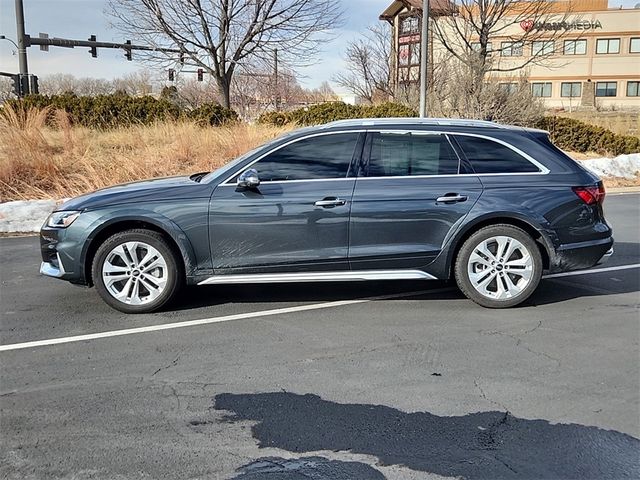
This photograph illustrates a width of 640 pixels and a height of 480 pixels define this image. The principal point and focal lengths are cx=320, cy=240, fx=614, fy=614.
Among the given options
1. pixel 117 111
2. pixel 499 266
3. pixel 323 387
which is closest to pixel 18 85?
pixel 117 111

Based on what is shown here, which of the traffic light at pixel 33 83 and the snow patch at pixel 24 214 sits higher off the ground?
the traffic light at pixel 33 83

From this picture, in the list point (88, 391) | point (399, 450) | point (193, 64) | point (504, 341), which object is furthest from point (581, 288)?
point (193, 64)

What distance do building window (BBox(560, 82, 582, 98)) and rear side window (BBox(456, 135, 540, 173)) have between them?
6423 cm

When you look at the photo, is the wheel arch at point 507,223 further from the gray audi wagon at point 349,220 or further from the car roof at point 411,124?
the car roof at point 411,124

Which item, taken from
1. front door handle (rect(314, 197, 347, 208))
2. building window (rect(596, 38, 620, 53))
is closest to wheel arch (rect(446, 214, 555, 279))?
front door handle (rect(314, 197, 347, 208))

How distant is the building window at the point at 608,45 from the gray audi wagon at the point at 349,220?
65.9m

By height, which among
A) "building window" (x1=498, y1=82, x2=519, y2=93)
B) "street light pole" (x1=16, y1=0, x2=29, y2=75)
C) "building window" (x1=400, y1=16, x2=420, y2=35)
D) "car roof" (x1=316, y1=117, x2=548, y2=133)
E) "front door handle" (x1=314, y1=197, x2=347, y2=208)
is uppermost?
"building window" (x1=400, y1=16, x2=420, y2=35)

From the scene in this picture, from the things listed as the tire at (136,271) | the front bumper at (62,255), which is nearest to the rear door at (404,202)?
the tire at (136,271)

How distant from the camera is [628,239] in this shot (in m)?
8.88

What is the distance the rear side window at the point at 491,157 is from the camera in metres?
5.65

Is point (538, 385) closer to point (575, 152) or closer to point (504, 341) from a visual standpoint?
point (504, 341)

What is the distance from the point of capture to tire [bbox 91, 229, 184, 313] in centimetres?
541

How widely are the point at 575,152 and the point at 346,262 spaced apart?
17.7 meters

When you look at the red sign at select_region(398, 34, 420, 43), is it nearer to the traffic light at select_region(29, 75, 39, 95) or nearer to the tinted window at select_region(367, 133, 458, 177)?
the traffic light at select_region(29, 75, 39, 95)
